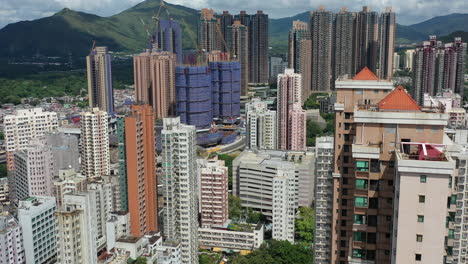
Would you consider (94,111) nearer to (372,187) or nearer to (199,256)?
(199,256)

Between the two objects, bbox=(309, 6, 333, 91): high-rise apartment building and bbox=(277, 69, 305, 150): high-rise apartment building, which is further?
bbox=(309, 6, 333, 91): high-rise apartment building

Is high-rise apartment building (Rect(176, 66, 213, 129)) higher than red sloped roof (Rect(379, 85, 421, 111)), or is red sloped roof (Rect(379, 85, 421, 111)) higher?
red sloped roof (Rect(379, 85, 421, 111))

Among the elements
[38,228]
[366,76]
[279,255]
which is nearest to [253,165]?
[279,255]

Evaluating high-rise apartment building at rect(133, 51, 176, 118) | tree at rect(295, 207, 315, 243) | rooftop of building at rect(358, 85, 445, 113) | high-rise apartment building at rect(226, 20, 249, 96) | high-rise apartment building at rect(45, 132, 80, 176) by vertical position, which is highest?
high-rise apartment building at rect(226, 20, 249, 96)

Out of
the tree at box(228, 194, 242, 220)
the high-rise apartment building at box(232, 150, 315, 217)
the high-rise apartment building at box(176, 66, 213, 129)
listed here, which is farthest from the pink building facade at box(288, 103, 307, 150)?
the high-rise apartment building at box(176, 66, 213, 129)

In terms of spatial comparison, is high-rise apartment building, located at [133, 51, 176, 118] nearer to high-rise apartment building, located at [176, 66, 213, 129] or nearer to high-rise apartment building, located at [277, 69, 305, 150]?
high-rise apartment building, located at [176, 66, 213, 129]

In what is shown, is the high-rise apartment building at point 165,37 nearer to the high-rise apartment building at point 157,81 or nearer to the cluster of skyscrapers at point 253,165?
the cluster of skyscrapers at point 253,165

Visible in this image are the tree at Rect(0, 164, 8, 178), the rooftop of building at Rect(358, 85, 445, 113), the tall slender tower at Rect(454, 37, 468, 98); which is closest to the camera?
the rooftop of building at Rect(358, 85, 445, 113)

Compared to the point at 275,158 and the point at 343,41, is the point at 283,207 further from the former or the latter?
the point at 343,41
